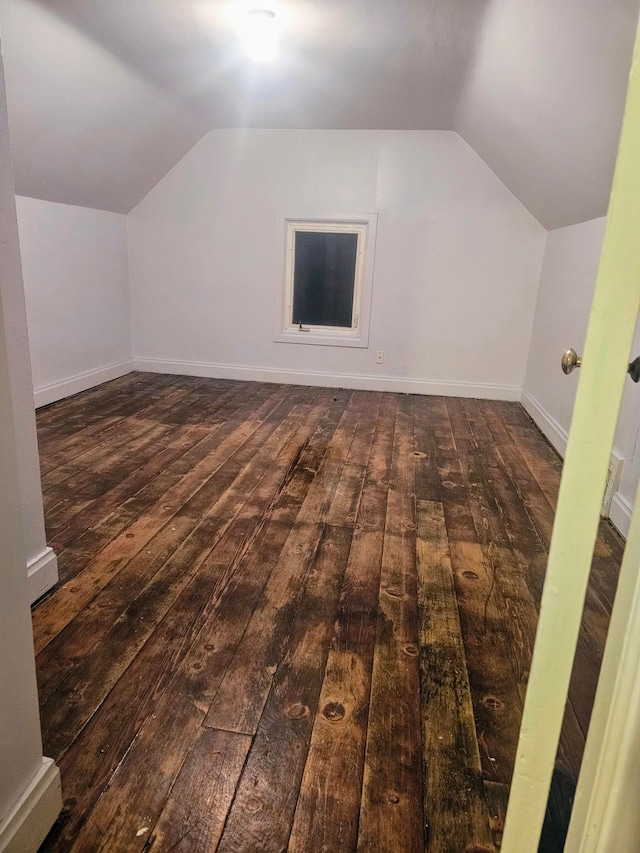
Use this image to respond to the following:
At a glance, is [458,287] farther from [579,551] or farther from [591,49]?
[579,551]

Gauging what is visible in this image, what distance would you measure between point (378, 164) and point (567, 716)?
13.6 feet

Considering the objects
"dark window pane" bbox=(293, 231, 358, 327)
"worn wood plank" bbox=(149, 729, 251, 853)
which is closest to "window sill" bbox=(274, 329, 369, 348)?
"dark window pane" bbox=(293, 231, 358, 327)

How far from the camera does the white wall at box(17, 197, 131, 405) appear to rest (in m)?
3.72

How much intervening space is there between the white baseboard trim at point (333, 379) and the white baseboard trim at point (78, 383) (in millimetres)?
259

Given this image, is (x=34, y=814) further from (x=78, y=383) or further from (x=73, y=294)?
(x=73, y=294)

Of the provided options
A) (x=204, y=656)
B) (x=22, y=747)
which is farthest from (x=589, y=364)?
(x=204, y=656)

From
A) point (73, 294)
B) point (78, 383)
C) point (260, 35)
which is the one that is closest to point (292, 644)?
point (260, 35)

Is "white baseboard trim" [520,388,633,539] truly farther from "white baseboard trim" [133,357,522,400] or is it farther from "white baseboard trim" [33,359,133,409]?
"white baseboard trim" [33,359,133,409]

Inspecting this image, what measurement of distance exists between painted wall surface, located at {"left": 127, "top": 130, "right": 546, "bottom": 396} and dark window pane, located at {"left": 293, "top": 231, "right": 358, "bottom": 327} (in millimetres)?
197

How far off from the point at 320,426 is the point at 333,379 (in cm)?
121

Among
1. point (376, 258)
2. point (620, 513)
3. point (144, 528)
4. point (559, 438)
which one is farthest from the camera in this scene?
point (376, 258)

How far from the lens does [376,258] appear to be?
4527 millimetres

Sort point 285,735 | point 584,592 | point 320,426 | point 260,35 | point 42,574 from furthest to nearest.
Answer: point 320,426, point 260,35, point 42,574, point 285,735, point 584,592

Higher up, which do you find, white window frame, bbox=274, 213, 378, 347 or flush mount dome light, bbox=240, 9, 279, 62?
flush mount dome light, bbox=240, 9, 279, 62
